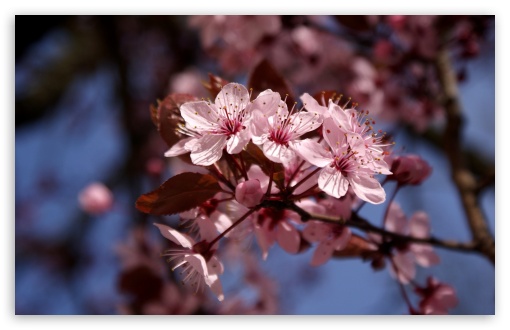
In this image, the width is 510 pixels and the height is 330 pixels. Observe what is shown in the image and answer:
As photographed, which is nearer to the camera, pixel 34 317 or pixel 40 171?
pixel 34 317

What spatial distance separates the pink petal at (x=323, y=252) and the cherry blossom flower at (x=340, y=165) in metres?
0.19

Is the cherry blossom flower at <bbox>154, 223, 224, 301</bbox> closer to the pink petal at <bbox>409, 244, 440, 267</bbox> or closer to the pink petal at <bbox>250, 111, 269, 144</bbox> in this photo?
the pink petal at <bbox>250, 111, 269, 144</bbox>

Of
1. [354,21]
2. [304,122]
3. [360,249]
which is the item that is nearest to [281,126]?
[304,122]

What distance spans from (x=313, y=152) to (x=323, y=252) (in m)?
0.28

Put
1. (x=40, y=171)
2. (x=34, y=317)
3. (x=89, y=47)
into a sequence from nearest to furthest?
(x=34, y=317), (x=89, y=47), (x=40, y=171)

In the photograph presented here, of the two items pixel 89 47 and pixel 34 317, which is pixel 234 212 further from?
pixel 89 47

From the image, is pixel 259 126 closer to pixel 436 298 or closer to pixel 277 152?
pixel 277 152

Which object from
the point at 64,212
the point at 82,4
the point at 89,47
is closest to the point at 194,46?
the point at 89,47

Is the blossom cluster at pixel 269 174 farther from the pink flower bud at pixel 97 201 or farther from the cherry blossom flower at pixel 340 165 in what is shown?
the pink flower bud at pixel 97 201

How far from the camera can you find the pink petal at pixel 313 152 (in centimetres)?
94

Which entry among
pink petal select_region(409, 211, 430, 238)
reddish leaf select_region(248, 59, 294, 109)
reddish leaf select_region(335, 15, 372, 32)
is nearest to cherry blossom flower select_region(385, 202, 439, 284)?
pink petal select_region(409, 211, 430, 238)

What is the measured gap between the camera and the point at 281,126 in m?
0.97
